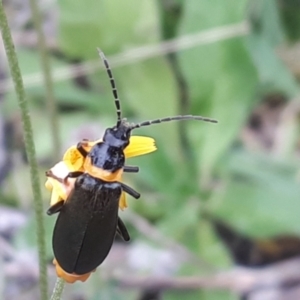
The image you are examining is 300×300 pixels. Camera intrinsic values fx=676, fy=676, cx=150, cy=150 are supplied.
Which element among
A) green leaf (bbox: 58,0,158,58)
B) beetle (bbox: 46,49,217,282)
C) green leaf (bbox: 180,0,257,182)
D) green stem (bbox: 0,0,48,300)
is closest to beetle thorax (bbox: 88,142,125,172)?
beetle (bbox: 46,49,217,282)

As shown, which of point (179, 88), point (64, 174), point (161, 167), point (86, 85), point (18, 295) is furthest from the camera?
point (86, 85)

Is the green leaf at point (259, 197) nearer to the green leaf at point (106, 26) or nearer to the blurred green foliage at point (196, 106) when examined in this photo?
the blurred green foliage at point (196, 106)

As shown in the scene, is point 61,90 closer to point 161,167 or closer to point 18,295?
point 161,167

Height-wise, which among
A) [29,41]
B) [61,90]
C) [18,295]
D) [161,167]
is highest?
[29,41]

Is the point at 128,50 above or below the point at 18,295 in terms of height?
above

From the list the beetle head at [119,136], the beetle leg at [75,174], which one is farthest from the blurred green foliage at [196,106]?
the beetle leg at [75,174]

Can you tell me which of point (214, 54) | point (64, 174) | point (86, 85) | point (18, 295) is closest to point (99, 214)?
point (64, 174)
